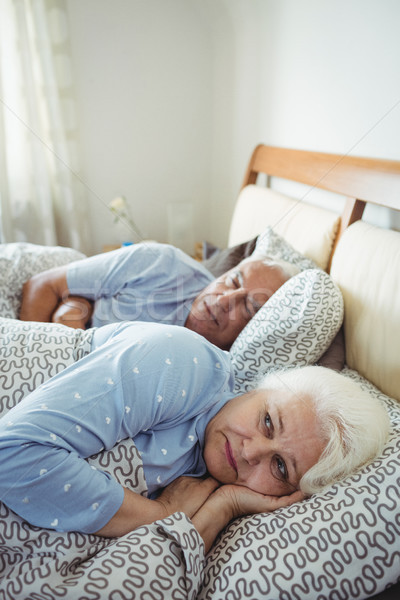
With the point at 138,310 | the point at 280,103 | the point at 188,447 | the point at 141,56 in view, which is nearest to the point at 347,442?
the point at 188,447

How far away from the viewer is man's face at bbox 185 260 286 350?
147 centimetres

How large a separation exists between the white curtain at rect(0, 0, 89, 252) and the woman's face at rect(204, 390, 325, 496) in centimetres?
216

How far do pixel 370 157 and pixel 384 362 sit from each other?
0.74 m

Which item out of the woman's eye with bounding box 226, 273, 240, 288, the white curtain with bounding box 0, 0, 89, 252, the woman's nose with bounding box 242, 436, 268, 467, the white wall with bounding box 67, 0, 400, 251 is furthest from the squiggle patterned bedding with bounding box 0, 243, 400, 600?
the white curtain with bounding box 0, 0, 89, 252

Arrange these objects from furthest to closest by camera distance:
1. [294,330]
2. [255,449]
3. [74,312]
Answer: [74,312]
[294,330]
[255,449]

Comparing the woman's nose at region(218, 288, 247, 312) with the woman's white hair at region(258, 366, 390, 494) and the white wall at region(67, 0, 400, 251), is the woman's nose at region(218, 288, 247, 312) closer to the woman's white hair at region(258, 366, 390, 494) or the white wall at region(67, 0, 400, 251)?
the woman's white hair at region(258, 366, 390, 494)

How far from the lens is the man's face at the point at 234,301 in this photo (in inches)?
57.7

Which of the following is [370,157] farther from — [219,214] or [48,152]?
[48,152]

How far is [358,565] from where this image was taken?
2.45 ft

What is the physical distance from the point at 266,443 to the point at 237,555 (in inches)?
8.4

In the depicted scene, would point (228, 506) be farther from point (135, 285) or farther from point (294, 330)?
point (135, 285)

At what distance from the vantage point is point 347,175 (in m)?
1.53

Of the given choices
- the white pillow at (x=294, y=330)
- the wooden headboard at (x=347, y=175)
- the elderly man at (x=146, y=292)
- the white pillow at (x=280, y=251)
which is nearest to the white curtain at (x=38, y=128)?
the elderly man at (x=146, y=292)

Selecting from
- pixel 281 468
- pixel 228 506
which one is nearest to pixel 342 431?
pixel 281 468
